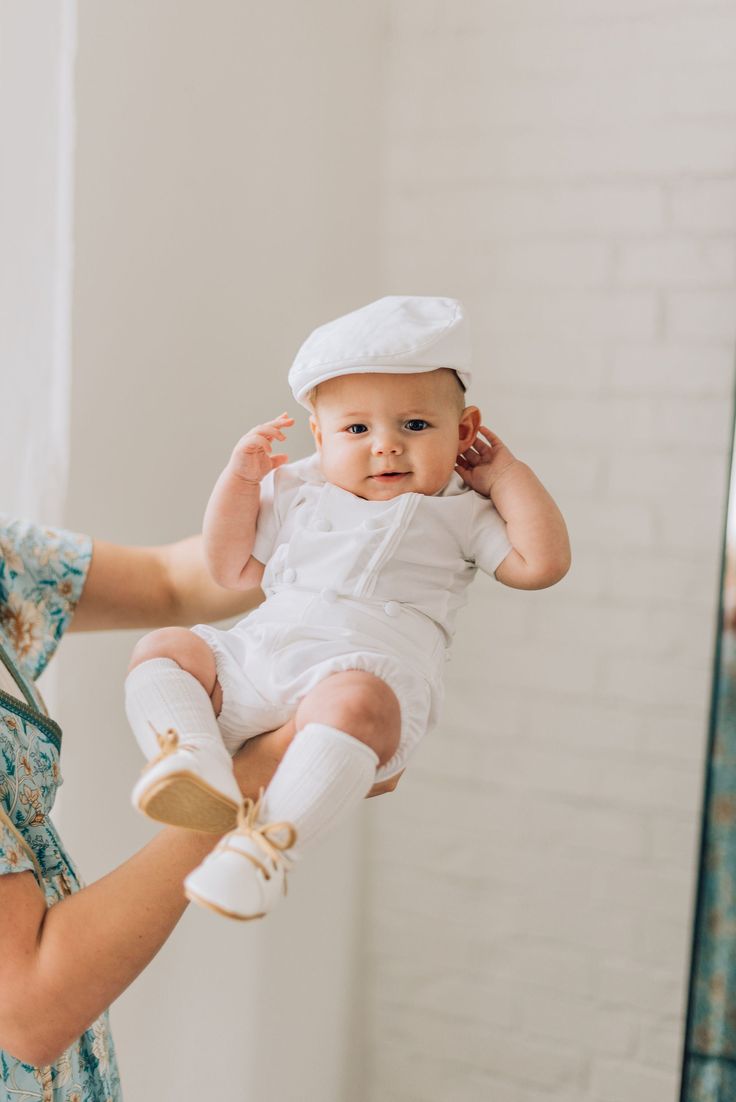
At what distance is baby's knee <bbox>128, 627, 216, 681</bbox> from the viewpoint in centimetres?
99

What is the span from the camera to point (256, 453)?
1.05m

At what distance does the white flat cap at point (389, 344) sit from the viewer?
98 cm

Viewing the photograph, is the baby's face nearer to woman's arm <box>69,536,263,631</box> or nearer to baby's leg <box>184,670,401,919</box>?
baby's leg <box>184,670,401,919</box>

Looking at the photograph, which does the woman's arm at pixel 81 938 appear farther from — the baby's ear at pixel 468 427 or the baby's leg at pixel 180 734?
the baby's ear at pixel 468 427

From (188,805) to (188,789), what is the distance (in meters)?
0.02

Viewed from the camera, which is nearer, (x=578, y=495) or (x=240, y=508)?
(x=240, y=508)

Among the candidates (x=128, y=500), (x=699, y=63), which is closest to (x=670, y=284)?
(x=699, y=63)

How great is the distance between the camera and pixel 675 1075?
6.56 feet

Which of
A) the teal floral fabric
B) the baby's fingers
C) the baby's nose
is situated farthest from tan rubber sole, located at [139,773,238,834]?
the teal floral fabric

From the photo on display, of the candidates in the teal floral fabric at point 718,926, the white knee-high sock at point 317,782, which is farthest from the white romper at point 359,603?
the teal floral fabric at point 718,926

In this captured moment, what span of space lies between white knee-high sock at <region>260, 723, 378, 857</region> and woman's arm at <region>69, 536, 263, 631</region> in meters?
0.54

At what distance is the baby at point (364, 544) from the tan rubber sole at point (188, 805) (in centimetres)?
9

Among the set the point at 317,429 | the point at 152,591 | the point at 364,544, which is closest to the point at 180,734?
the point at 364,544

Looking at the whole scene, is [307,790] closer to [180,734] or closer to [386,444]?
[180,734]
